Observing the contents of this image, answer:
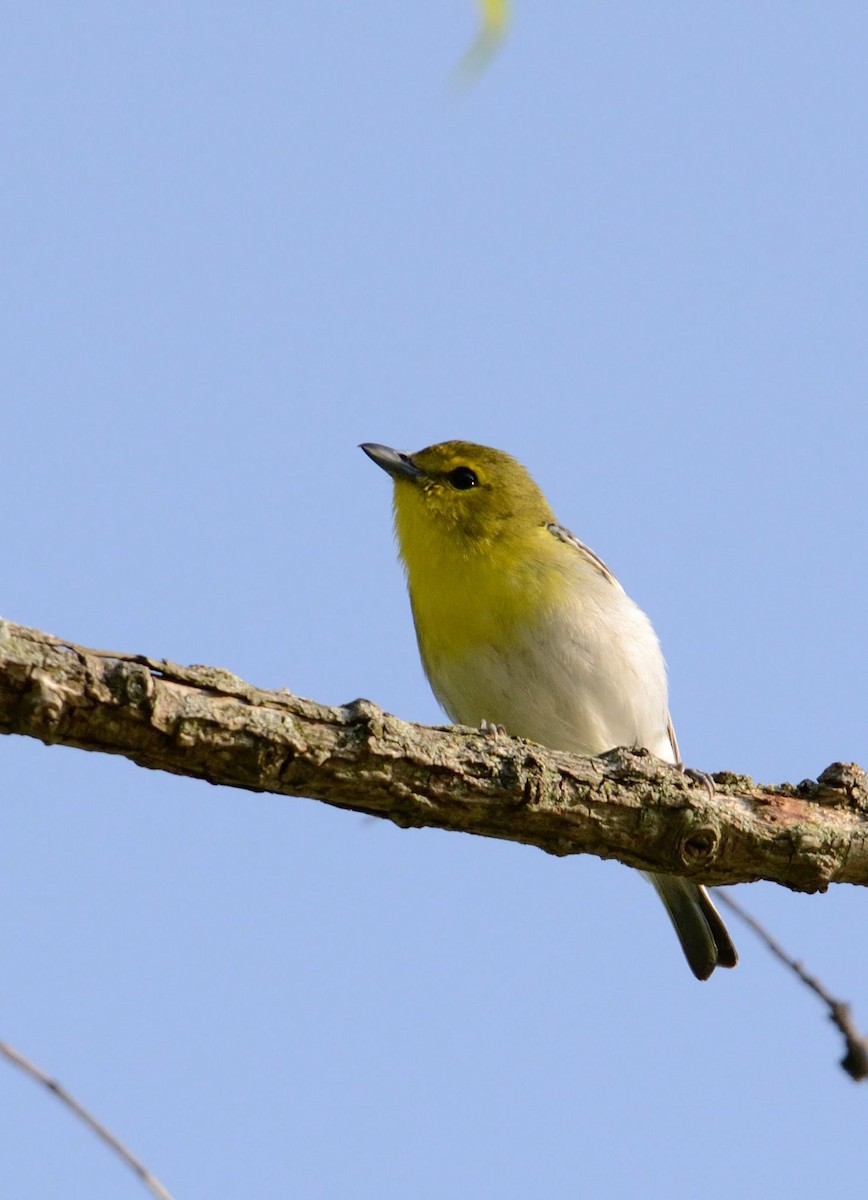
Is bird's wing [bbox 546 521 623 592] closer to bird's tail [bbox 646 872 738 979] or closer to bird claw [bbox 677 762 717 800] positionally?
bird's tail [bbox 646 872 738 979]

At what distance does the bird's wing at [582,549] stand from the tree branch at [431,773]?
2720 millimetres

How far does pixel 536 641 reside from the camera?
6953 millimetres

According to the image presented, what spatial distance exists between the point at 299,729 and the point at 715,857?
1869 mm

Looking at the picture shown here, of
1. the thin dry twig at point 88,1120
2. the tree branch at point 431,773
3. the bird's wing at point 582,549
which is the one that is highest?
the bird's wing at point 582,549

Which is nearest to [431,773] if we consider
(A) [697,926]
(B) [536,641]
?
(B) [536,641]

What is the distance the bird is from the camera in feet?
23.0

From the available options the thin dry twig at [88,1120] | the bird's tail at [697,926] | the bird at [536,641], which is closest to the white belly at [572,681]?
the bird at [536,641]

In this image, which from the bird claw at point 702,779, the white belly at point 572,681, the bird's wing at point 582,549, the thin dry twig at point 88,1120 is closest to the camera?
the thin dry twig at point 88,1120

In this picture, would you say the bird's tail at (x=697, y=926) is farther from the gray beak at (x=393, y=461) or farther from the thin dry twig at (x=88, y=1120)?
the thin dry twig at (x=88, y=1120)

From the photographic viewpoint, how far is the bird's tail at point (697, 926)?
7199 mm

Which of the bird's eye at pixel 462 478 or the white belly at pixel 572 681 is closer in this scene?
the white belly at pixel 572 681

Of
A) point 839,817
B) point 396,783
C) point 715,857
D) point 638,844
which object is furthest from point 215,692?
point 839,817

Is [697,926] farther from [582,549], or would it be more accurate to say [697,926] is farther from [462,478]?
[462,478]

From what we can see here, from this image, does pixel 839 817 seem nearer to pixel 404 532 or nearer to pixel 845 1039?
pixel 845 1039
